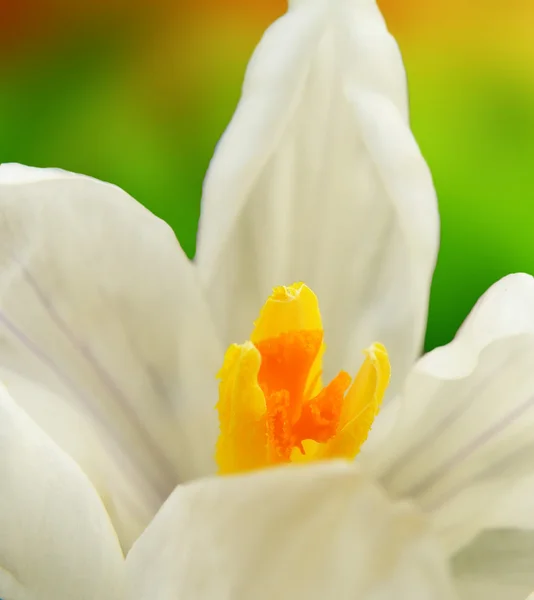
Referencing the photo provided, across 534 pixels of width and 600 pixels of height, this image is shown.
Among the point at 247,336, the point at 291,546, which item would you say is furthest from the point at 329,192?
the point at 291,546

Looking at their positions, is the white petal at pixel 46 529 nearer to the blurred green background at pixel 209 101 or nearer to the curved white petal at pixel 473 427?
the curved white petal at pixel 473 427

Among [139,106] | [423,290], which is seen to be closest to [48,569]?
[423,290]

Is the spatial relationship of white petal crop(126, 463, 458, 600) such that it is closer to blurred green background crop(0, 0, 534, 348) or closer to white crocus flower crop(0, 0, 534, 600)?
white crocus flower crop(0, 0, 534, 600)

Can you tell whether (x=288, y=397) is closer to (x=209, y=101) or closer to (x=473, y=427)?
(x=473, y=427)

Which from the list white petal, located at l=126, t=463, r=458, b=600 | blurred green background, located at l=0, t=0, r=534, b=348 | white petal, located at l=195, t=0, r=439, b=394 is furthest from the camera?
blurred green background, located at l=0, t=0, r=534, b=348

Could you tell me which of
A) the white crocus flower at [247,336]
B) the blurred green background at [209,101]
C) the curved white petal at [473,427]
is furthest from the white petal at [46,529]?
the blurred green background at [209,101]

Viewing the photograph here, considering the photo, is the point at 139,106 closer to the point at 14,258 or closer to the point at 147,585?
the point at 14,258

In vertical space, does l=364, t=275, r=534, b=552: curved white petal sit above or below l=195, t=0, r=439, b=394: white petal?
below

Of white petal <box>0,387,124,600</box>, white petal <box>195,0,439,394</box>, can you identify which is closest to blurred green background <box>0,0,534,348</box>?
white petal <box>195,0,439,394</box>
